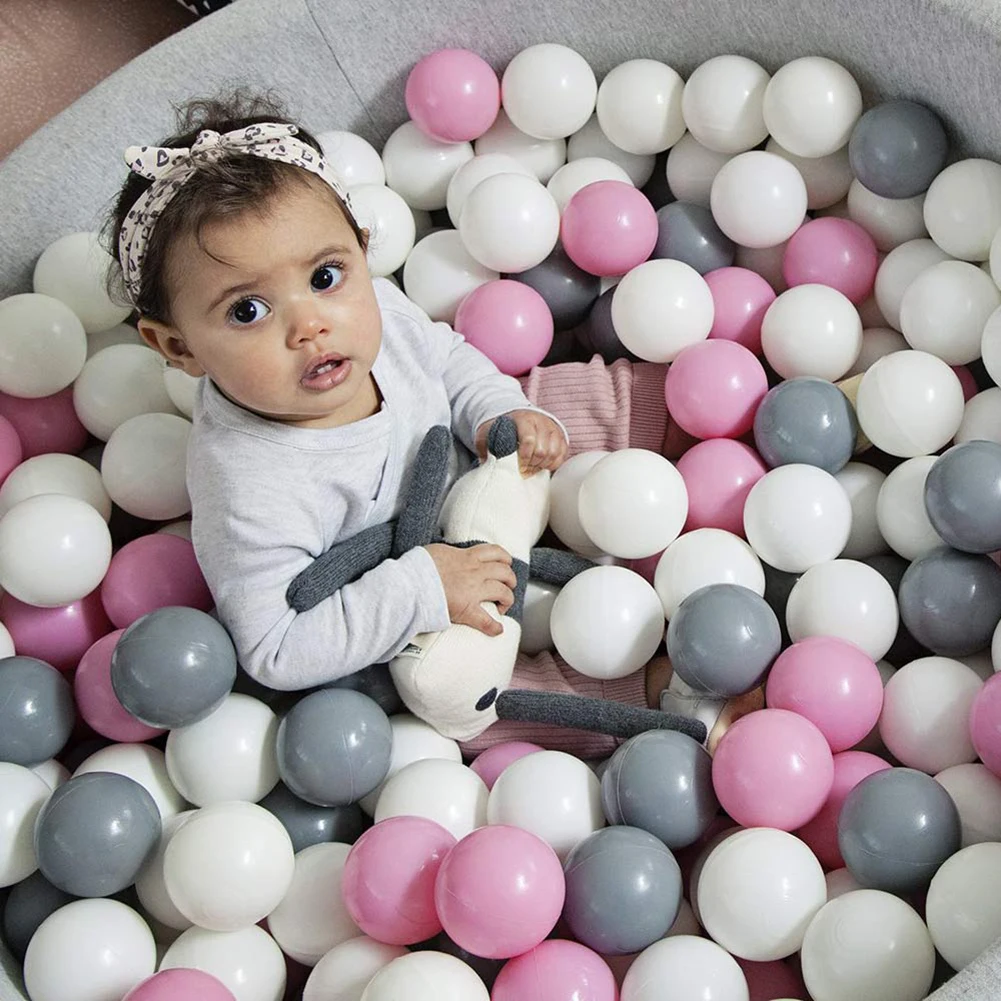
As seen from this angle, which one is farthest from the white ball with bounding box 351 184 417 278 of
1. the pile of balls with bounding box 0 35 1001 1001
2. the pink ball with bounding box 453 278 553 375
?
the pink ball with bounding box 453 278 553 375

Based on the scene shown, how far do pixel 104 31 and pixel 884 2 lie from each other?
997mm

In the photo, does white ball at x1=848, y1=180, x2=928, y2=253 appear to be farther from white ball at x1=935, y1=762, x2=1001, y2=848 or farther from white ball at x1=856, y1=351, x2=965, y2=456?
white ball at x1=935, y1=762, x2=1001, y2=848

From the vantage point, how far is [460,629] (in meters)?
1.25

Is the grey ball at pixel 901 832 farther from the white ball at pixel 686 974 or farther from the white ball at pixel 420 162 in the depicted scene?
the white ball at pixel 420 162

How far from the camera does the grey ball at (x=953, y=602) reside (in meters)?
1.21

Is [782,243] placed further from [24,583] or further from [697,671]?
[24,583]

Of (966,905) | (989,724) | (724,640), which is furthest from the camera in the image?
(724,640)

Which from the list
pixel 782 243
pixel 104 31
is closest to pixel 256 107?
pixel 104 31

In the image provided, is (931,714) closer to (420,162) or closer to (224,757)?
(224,757)

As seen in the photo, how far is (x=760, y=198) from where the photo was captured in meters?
1.48

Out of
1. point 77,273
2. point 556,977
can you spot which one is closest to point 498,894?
point 556,977

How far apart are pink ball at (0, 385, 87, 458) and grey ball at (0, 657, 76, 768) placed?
1.06 ft

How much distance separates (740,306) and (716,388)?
152mm

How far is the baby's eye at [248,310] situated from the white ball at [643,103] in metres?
0.60
